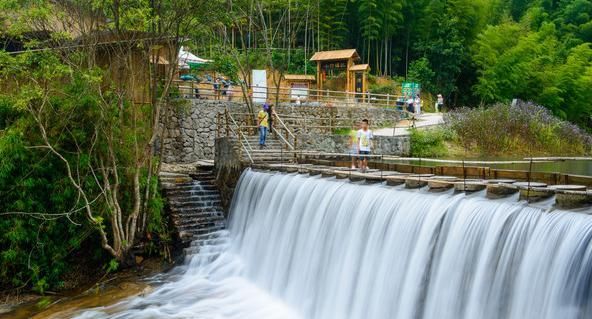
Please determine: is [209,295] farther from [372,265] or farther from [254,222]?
[372,265]

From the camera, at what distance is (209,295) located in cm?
1074

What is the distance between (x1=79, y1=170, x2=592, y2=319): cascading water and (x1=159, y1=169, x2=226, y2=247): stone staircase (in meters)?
0.48

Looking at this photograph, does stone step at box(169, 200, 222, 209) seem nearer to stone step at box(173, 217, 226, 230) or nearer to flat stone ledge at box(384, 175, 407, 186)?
stone step at box(173, 217, 226, 230)

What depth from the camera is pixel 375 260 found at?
824 centimetres

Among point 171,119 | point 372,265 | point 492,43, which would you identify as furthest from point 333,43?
point 372,265

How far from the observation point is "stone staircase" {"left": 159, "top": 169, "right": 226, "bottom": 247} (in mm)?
13562

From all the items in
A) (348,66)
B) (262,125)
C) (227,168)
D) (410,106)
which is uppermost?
(348,66)

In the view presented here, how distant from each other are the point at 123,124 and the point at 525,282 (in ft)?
33.0

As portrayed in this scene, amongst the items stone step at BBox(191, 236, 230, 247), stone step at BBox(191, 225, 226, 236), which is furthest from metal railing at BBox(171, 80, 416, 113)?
stone step at BBox(191, 236, 230, 247)

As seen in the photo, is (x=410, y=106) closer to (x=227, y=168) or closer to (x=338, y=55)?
(x=338, y=55)

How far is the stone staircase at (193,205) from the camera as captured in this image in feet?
44.5

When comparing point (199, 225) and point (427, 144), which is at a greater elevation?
point (427, 144)

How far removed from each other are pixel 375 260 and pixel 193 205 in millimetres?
7617

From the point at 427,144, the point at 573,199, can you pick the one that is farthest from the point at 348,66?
the point at 573,199
